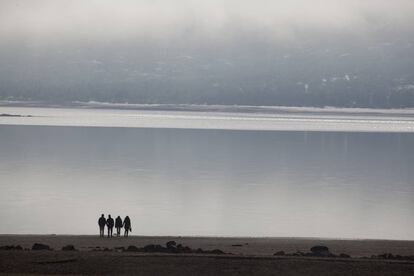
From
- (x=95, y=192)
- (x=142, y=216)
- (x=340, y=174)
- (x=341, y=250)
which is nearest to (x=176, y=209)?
(x=142, y=216)

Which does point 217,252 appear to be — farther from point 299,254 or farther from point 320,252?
point 320,252

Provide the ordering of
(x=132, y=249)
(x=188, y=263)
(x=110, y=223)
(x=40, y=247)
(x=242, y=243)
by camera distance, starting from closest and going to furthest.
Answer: (x=188, y=263) < (x=132, y=249) < (x=40, y=247) < (x=242, y=243) < (x=110, y=223)

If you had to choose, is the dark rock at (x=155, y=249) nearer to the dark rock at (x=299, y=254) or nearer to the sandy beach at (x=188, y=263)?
the sandy beach at (x=188, y=263)

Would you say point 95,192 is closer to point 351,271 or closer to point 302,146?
point 351,271

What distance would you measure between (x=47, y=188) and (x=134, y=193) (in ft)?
13.3

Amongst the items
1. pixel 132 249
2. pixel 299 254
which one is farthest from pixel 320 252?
pixel 132 249

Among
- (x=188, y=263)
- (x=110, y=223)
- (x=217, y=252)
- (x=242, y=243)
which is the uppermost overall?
(x=110, y=223)

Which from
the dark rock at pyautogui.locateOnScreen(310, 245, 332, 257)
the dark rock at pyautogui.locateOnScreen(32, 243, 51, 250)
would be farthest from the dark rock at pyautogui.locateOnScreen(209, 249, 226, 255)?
the dark rock at pyautogui.locateOnScreen(32, 243, 51, 250)

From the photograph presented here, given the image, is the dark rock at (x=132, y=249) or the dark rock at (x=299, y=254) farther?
the dark rock at (x=132, y=249)

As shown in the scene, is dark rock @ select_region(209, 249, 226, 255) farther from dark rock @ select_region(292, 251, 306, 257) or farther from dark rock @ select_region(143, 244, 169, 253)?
dark rock @ select_region(292, 251, 306, 257)

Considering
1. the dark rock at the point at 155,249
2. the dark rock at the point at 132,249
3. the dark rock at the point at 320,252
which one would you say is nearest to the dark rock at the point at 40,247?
the dark rock at the point at 132,249

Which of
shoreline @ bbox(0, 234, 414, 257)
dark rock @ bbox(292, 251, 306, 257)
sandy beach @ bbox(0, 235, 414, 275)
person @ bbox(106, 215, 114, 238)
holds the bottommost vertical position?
sandy beach @ bbox(0, 235, 414, 275)

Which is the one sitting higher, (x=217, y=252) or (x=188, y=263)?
(x=217, y=252)

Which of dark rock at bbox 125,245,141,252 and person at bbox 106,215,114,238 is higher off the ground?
person at bbox 106,215,114,238
